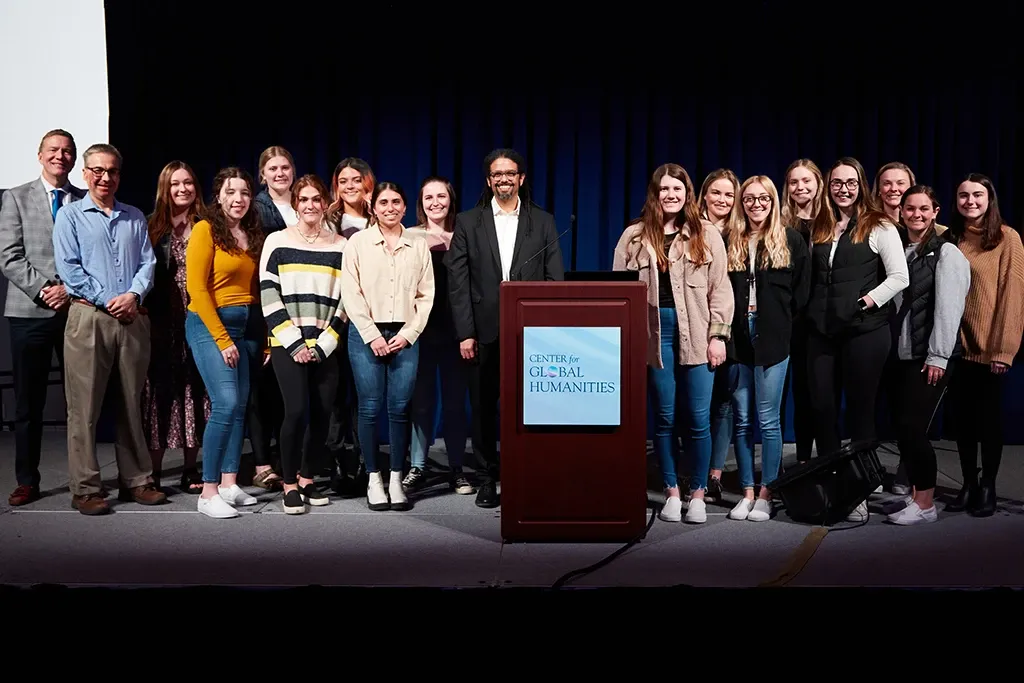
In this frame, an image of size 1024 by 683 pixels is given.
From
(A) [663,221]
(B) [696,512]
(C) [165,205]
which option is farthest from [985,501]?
(C) [165,205]

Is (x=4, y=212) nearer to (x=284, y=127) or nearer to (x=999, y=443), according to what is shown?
(x=284, y=127)

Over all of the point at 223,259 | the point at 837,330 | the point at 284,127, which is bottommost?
the point at 837,330

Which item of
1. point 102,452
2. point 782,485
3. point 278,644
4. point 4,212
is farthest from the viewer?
point 102,452

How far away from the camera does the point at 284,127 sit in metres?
6.35

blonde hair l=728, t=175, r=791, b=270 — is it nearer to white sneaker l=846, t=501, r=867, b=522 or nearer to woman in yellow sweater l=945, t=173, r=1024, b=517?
woman in yellow sweater l=945, t=173, r=1024, b=517

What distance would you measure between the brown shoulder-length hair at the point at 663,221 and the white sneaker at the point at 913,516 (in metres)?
1.36

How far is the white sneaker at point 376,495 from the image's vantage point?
435 centimetres

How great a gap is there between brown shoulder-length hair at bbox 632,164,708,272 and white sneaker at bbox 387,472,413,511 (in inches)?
58.6

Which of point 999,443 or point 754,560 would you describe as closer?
point 754,560

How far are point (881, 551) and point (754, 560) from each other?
1.74ft

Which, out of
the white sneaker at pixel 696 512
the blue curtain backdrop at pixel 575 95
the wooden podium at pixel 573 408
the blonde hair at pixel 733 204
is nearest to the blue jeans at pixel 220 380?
the wooden podium at pixel 573 408

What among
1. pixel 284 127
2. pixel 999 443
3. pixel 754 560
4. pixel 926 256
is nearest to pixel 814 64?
pixel 926 256

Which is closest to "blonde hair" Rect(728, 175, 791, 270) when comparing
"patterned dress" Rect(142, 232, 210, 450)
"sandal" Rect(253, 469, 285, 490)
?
"sandal" Rect(253, 469, 285, 490)

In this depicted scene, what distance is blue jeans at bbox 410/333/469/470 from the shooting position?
4906 mm
